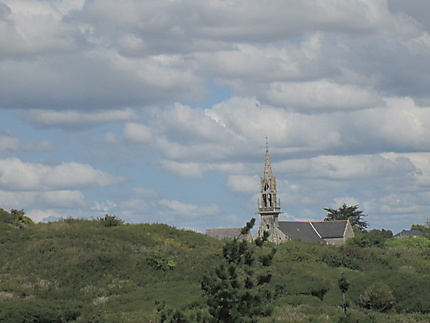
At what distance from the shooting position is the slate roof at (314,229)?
133125 millimetres

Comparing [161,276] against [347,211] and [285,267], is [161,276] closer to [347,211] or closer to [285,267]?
[285,267]

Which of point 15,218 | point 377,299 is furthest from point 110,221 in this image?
point 377,299

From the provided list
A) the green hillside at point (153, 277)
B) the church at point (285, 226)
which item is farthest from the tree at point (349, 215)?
the green hillside at point (153, 277)

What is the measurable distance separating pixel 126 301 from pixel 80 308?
327 centimetres

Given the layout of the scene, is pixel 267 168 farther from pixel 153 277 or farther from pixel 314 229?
pixel 153 277

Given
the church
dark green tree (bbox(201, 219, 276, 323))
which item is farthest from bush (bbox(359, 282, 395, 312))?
the church

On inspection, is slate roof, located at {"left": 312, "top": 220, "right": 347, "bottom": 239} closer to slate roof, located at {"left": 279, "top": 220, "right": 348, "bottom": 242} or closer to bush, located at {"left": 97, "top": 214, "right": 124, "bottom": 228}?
slate roof, located at {"left": 279, "top": 220, "right": 348, "bottom": 242}

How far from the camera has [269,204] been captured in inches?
5384

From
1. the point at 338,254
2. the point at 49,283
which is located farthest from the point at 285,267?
the point at 49,283

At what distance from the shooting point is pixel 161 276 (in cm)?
5072

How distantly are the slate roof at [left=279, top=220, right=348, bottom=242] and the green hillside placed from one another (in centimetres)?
6730

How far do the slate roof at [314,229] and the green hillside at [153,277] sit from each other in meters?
67.3

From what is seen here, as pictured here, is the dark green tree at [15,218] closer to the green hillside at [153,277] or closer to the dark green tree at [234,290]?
the green hillside at [153,277]

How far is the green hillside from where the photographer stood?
40.6 meters
